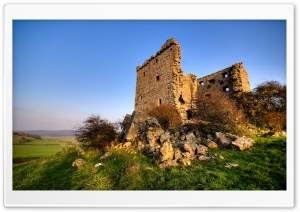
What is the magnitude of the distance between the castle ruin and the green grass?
591 cm

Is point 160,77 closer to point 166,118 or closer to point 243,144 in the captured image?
point 166,118

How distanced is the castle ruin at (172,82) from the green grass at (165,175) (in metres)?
5.91

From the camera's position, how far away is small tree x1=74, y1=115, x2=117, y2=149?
253 inches

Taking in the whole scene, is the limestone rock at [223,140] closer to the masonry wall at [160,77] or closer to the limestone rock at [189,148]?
the limestone rock at [189,148]

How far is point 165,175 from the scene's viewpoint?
3.62 m

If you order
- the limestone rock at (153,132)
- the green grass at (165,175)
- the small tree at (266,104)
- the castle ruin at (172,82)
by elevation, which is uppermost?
the castle ruin at (172,82)

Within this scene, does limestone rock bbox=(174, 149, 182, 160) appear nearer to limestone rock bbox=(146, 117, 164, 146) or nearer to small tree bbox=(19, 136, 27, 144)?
limestone rock bbox=(146, 117, 164, 146)

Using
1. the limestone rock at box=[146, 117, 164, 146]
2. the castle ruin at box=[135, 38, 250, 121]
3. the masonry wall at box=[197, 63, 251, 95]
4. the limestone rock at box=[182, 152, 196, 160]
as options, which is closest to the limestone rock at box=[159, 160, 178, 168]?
the limestone rock at box=[182, 152, 196, 160]

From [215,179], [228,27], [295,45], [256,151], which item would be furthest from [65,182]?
[295,45]

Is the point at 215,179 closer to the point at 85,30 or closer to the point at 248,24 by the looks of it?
the point at 248,24

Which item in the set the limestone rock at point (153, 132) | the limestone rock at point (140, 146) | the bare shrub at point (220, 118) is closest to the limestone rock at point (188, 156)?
the limestone rock at point (153, 132)

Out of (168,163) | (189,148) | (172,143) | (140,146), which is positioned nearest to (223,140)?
(189,148)

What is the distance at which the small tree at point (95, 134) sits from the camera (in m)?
6.43

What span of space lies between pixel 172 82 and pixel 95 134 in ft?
21.4
